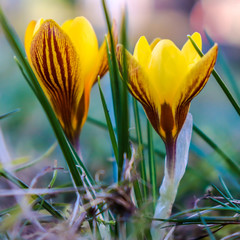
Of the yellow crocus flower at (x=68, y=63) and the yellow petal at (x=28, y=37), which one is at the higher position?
the yellow petal at (x=28, y=37)

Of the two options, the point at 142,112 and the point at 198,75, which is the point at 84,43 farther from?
the point at 142,112

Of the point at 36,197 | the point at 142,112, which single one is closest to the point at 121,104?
the point at 36,197

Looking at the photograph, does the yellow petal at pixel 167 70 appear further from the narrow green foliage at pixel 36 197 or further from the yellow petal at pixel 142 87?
the narrow green foliage at pixel 36 197

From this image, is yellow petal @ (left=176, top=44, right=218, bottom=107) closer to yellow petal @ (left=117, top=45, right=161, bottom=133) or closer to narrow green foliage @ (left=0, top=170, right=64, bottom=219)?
yellow petal @ (left=117, top=45, right=161, bottom=133)

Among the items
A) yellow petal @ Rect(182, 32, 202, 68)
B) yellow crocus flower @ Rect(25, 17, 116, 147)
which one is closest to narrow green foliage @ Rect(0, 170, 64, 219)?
yellow crocus flower @ Rect(25, 17, 116, 147)

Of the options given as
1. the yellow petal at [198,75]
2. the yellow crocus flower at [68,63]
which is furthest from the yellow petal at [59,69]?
the yellow petal at [198,75]

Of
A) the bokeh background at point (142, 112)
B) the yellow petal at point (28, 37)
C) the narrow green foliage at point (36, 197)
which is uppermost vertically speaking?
the yellow petal at point (28, 37)

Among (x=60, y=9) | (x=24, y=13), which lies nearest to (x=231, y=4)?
(x=60, y=9)
